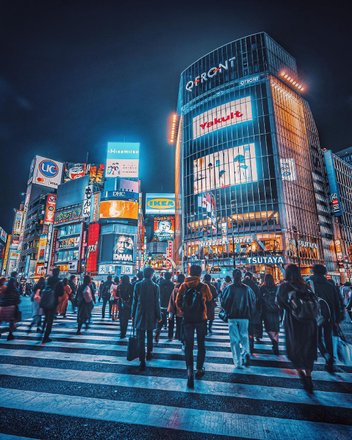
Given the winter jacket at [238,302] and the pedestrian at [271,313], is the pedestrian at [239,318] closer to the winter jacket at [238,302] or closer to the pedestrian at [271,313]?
the winter jacket at [238,302]

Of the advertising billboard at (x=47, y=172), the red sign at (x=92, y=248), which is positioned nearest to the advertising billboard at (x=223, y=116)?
the red sign at (x=92, y=248)

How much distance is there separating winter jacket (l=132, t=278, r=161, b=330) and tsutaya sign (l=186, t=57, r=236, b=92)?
207ft

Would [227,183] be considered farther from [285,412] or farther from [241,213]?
[285,412]

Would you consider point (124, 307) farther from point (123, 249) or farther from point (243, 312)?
point (123, 249)

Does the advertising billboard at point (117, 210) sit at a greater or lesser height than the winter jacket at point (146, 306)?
greater

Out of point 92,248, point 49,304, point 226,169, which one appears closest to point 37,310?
point 49,304

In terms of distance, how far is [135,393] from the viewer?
3.76 metres

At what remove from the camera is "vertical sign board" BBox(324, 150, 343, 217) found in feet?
180

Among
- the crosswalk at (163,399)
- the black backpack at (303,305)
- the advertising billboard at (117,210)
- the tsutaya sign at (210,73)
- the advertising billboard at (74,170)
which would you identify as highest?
the tsutaya sign at (210,73)

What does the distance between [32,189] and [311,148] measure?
284 feet

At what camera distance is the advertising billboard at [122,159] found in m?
49.6

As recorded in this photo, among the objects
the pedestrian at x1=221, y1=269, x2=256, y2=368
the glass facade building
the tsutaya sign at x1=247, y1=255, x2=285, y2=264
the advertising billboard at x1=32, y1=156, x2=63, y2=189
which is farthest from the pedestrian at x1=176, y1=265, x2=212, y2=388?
the advertising billboard at x1=32, y1=156, x2=63, y2=189

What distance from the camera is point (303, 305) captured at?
4.04m

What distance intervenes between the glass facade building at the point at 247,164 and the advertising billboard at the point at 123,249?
36.7 ft
